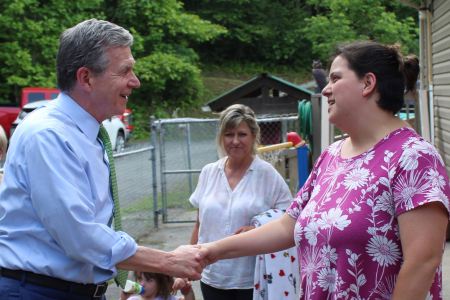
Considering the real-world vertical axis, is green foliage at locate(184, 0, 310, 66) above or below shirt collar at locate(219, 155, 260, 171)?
above

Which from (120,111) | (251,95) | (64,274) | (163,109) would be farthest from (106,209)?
(163,109)

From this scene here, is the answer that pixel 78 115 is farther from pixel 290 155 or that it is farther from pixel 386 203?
pixel 290 155

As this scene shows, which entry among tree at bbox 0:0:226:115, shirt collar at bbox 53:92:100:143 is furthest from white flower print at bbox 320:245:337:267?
tree at bbox 0:0:226:115

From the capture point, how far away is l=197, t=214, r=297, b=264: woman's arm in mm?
2443

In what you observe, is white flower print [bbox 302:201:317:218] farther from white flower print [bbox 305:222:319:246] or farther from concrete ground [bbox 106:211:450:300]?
concrete ground [bbox 106:211:450:300]

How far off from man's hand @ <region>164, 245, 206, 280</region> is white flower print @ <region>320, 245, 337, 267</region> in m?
0.89

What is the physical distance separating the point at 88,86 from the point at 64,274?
0.91m

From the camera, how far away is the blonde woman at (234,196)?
3.42m

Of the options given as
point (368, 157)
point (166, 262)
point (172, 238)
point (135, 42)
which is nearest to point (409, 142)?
point (368, 157)

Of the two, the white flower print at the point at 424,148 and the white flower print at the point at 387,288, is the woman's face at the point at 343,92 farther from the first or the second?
the white flower print at the point at 387,288

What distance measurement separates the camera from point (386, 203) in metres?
1.78

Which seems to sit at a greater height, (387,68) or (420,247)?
(387,68)

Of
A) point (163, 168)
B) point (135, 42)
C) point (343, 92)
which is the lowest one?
point (163, 168)

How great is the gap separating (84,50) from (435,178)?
1.68 meters
